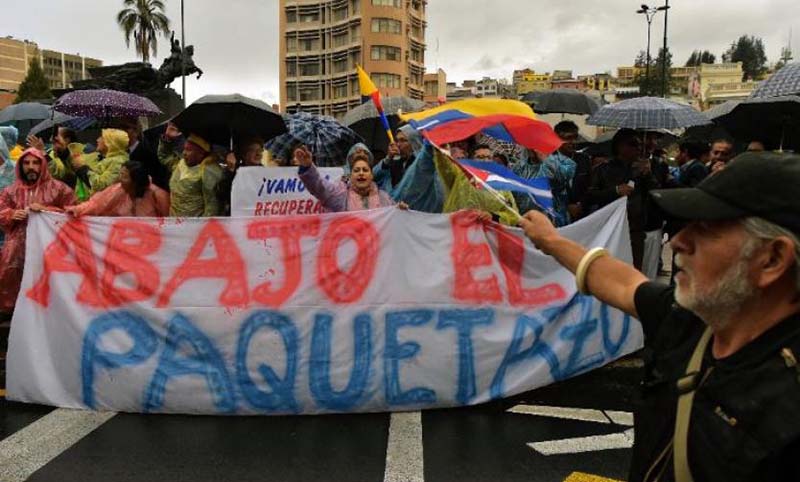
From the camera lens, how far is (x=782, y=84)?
6652 millimetres

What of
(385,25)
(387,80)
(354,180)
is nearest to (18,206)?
(354,180)

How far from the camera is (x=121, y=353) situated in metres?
4.36

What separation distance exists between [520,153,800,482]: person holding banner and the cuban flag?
103 inches

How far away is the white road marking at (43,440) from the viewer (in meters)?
3.52

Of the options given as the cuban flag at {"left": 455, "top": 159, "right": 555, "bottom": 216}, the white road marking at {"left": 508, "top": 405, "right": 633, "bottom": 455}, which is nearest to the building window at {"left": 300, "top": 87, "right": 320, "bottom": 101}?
the cuban flag at {"left": 455, "top": 159, "right": 555, "bottom": 216}

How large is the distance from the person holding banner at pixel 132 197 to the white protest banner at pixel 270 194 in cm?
63

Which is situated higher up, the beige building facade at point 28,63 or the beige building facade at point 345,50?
the beige building facade at point 28,63

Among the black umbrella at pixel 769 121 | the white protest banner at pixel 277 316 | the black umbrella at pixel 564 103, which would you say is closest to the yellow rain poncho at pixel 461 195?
the white protest banner at pixel 277 316

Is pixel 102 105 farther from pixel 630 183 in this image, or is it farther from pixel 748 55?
pixel 748 55

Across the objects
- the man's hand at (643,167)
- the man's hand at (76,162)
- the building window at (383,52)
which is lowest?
the man's hand at (643,167)

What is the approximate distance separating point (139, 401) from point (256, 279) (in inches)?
42.9

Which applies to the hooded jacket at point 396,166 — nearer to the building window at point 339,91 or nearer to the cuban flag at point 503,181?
the cuban flag at point 503,181

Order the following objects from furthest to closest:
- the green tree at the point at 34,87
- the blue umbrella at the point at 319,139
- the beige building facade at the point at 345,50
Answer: the beige building facade at the point at 345,50
the green tree at the point at 34,87
the blue umbrella at the point at 319,139

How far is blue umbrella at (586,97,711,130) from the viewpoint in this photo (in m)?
6.57
